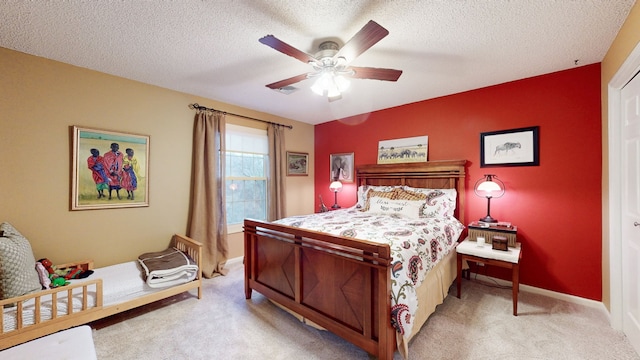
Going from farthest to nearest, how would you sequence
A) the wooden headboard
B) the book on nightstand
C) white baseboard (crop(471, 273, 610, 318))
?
the wooden headboard
the book on nightstand
white baseboard (crop(471, 273, 610, 318))

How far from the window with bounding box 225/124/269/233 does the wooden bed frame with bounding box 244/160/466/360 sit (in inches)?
Answer: 52.1

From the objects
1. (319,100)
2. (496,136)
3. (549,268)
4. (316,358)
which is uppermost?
(319,100)

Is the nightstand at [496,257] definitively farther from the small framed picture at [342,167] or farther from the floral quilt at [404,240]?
the small framed picture at [342,167]

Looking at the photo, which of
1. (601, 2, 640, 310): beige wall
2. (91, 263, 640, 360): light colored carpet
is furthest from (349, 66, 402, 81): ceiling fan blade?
(91, 263, 640, 360): light colored carpet

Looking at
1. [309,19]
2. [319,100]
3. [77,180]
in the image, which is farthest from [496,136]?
[77,180]

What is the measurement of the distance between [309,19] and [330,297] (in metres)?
2.09

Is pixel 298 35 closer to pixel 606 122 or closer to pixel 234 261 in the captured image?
pixel 606 122

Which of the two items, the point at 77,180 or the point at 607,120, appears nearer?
the point at 607,120

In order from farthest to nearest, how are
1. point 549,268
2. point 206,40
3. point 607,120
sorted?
point 549,268 < point 607,120 < point 206,40

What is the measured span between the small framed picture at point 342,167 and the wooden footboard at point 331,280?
7.77 feet

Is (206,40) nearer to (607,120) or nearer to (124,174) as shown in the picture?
(124,174)

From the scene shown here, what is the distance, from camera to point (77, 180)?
250 cm

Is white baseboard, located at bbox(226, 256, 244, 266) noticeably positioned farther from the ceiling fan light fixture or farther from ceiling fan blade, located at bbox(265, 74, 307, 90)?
the ceiling fan light fixture

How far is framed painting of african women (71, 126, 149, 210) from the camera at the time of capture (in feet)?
8.21
